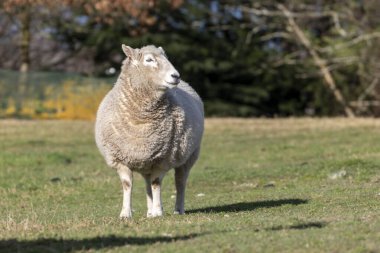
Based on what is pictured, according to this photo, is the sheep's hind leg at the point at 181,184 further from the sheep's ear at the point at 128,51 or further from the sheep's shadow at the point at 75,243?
the sheep's shadow at the point at 75,243

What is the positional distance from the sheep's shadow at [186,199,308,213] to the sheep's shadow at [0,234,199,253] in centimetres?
375

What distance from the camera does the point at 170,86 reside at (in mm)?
11617

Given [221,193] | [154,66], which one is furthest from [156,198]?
[221,193]

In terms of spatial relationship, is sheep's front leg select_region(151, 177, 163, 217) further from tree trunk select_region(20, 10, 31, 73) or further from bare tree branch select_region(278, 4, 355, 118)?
bare tree branch select_region(278, 4, 355, 118)

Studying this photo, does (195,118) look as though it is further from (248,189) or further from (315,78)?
(315,78)

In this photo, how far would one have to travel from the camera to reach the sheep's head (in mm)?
11625

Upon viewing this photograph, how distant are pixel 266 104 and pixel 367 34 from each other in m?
9.64

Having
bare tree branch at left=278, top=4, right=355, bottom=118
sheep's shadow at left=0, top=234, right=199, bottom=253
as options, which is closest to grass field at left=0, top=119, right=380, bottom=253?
sheep's shadow at left=0, top=234, right=199, bottom=253

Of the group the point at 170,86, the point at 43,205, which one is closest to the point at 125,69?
the point at 170,86

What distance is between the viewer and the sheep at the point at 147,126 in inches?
463

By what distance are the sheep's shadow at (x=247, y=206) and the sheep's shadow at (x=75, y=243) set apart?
375 cm

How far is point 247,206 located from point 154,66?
2.67 meters

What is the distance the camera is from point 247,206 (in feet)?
43.8

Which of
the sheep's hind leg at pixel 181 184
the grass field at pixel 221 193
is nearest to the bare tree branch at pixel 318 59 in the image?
the grass field at pixel 221 193
